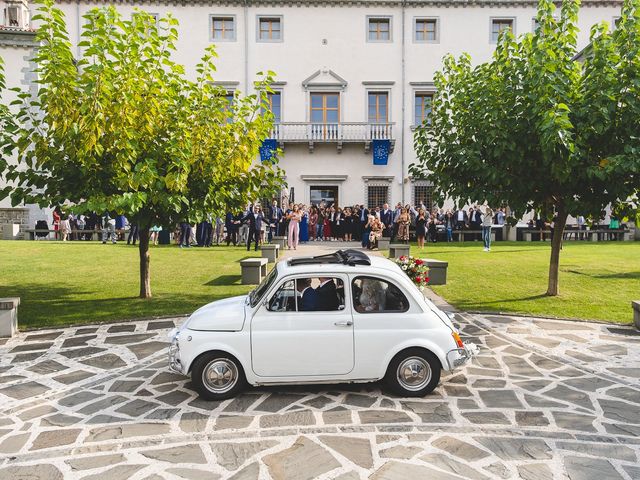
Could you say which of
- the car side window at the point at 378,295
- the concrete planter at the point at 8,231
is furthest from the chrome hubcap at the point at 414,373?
the concrete planter at the point at 8,231

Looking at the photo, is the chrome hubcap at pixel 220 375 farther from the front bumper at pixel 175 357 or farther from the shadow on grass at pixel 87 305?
the shadow on grass at pixel 87 305

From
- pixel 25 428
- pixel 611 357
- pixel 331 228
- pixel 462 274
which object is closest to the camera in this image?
pixel 25 428

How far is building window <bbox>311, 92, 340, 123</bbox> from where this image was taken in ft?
107

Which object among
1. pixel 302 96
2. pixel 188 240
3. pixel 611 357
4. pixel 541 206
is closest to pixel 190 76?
pixel 302 96

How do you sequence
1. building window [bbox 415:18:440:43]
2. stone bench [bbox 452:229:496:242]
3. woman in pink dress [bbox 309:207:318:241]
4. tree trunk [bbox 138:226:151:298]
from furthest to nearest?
building window [bbox 415:18:440:43] → stone bench [bbox 452:229:496:242] → woman in pink dress [bbox 309:207:318:241] → tree trunk [bbox 138:226:151:298]

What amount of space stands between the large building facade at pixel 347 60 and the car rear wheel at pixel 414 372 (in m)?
26.3

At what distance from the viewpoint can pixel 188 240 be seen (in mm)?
23641

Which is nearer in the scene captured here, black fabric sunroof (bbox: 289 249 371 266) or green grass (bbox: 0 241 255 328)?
black fabric sunroof (bbox: 289 249 371 266)

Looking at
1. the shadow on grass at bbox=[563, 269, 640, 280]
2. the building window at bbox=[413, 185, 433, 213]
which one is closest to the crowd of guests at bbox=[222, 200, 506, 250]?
the building window at bbox=[413, 185, 433, 213]

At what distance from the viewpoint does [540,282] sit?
14.3 m

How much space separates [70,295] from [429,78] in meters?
26.0

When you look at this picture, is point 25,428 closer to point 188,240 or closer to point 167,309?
point 167,309

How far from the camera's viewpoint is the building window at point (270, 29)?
105 ft

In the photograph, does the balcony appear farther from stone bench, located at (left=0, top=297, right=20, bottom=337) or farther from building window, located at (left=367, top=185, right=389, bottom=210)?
stone bench, located at (left=0, top=297, right=20, bottom=337)
